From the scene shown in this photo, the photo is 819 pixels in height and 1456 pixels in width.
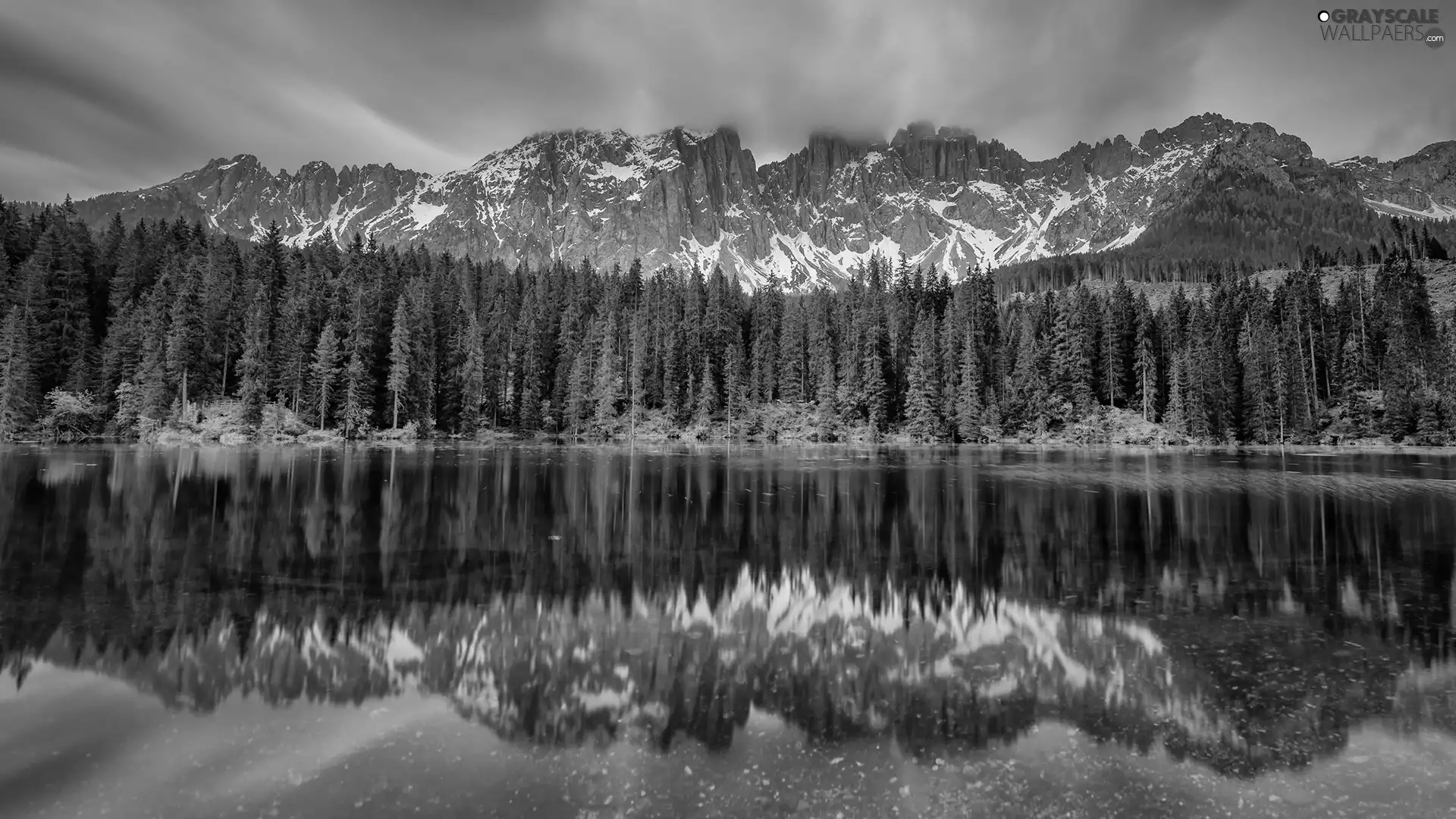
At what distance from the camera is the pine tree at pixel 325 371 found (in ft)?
270

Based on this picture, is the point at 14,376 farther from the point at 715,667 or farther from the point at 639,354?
the point at 715,667

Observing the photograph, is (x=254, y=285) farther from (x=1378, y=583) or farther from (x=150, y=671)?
(x=1378, y=583)

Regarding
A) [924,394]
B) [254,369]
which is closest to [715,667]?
[254,369]

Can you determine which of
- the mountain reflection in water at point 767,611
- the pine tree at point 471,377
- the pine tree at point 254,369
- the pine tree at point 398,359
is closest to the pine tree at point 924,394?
the pine tree at point 471,377

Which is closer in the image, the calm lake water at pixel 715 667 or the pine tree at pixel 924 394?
the calm lake water at pixel 715 667

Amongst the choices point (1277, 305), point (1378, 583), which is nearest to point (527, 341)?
point (1378, 583)

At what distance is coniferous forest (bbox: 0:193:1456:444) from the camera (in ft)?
262

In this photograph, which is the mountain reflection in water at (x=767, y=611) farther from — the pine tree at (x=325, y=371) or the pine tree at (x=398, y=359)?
the pine tree at (x=398, y=359)

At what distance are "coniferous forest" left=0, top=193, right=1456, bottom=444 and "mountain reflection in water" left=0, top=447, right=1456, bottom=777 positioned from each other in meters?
55.0

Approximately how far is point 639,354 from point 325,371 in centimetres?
4413

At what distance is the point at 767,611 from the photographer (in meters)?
15.7

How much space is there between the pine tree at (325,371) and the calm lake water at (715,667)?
192 feet

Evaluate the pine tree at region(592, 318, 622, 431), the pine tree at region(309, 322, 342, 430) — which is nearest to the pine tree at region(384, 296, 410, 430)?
the pine tree at region(309, 322, 342, 430)

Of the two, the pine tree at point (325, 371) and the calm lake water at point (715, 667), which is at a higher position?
the pine tree at point (325, 371)
